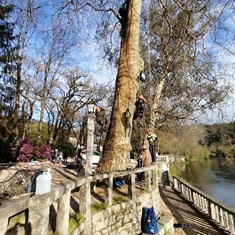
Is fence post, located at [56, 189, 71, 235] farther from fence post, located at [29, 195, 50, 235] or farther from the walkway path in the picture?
the walkway path

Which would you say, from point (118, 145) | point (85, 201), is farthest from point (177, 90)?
point (85, 201)

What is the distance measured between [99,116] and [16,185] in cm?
247

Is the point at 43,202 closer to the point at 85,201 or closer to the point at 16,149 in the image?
the point at 85,201

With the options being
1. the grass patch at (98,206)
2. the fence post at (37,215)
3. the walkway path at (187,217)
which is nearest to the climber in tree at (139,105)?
the grass patch at (98,206)

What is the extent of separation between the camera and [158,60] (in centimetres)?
1355

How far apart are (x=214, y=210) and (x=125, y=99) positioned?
4.87m

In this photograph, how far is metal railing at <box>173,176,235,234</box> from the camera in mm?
6315

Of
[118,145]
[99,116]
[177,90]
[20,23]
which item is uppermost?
[20,23]

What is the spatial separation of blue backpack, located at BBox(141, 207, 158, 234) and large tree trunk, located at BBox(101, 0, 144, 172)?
1.20 meters

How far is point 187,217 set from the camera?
26.7ft

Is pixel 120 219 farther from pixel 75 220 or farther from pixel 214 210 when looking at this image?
pixel 214 210

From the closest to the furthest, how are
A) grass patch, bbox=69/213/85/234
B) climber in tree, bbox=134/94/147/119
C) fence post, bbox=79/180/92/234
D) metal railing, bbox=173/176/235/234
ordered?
grass patch, bbox=69/213/85/234 < fence post, bbox=79/180/92/234 < metal railing, bbox=173/176/235/234 < climber in tree, bbox=134/94/147/119

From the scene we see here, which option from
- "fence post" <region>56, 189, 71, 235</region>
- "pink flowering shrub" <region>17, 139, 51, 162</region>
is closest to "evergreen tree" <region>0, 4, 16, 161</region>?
"pink flowering shrub" <region>17, 139, 51, 162</region>

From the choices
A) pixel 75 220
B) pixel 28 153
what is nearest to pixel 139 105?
pixel 75 220
